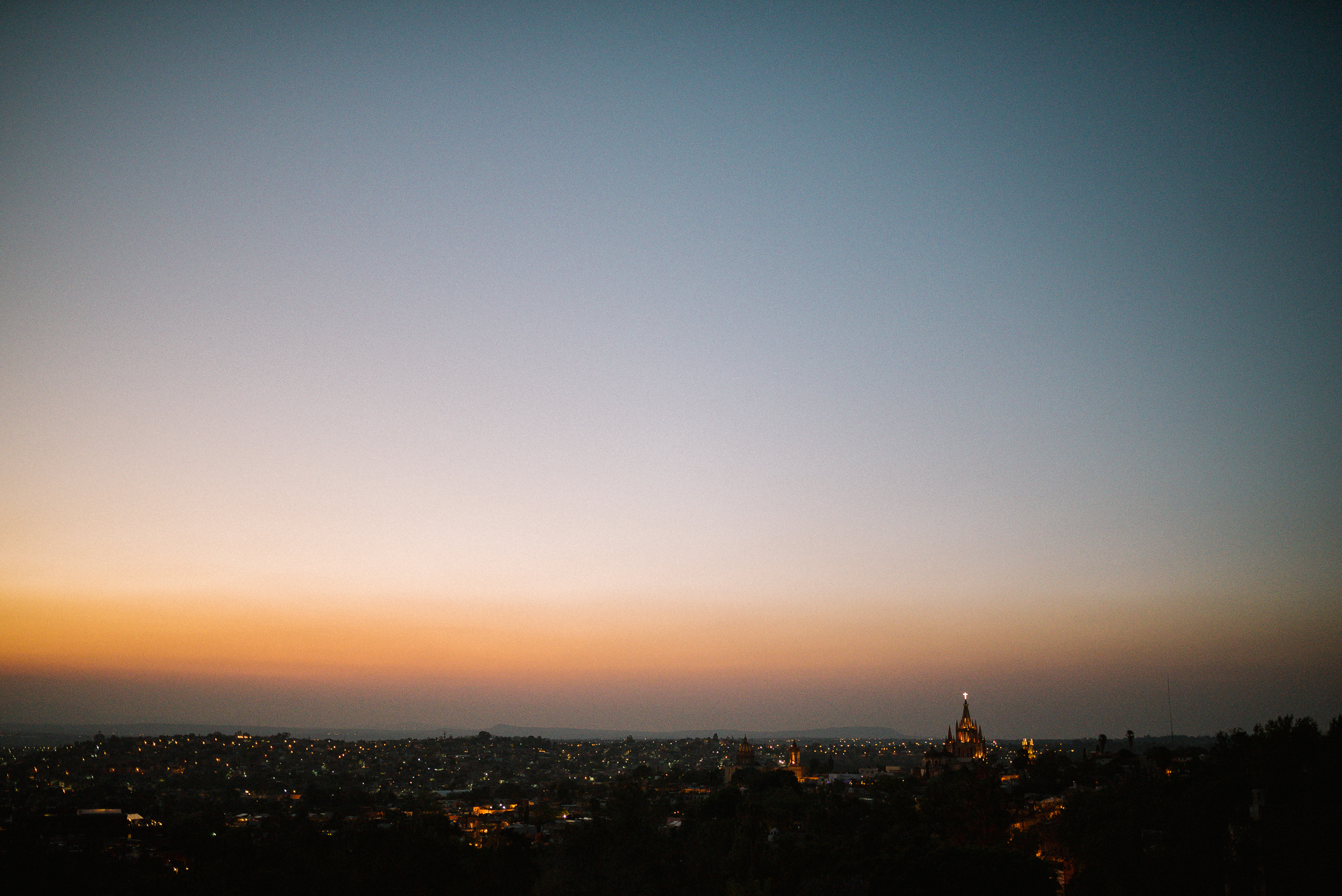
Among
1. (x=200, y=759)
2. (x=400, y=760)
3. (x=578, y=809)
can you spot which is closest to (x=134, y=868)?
(x=578, y=809)

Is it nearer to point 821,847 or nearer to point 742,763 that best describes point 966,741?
point 742,763

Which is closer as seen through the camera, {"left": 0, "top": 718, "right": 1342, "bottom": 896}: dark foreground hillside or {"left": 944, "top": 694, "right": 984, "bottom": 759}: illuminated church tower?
{"left": 0, "top": 718, "right": 1342, "bottom": 896}: dark foreground hillside

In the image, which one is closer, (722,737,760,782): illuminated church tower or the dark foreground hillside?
the dark foreground hillside

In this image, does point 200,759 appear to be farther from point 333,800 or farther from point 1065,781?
point 1065,781

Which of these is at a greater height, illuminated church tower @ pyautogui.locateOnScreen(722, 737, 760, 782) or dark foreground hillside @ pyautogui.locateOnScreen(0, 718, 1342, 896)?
dark foreground hillside @ pyautogui.locateOnScreen(0, 718, 1342, 896)

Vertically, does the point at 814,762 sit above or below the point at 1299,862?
below

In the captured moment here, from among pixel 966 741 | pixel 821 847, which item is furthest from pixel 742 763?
pixel 821 847

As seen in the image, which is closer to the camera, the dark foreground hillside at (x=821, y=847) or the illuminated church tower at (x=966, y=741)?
the dark foreground hillside at (x=821, y=847)

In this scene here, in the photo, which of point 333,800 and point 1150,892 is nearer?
point 1150,892
